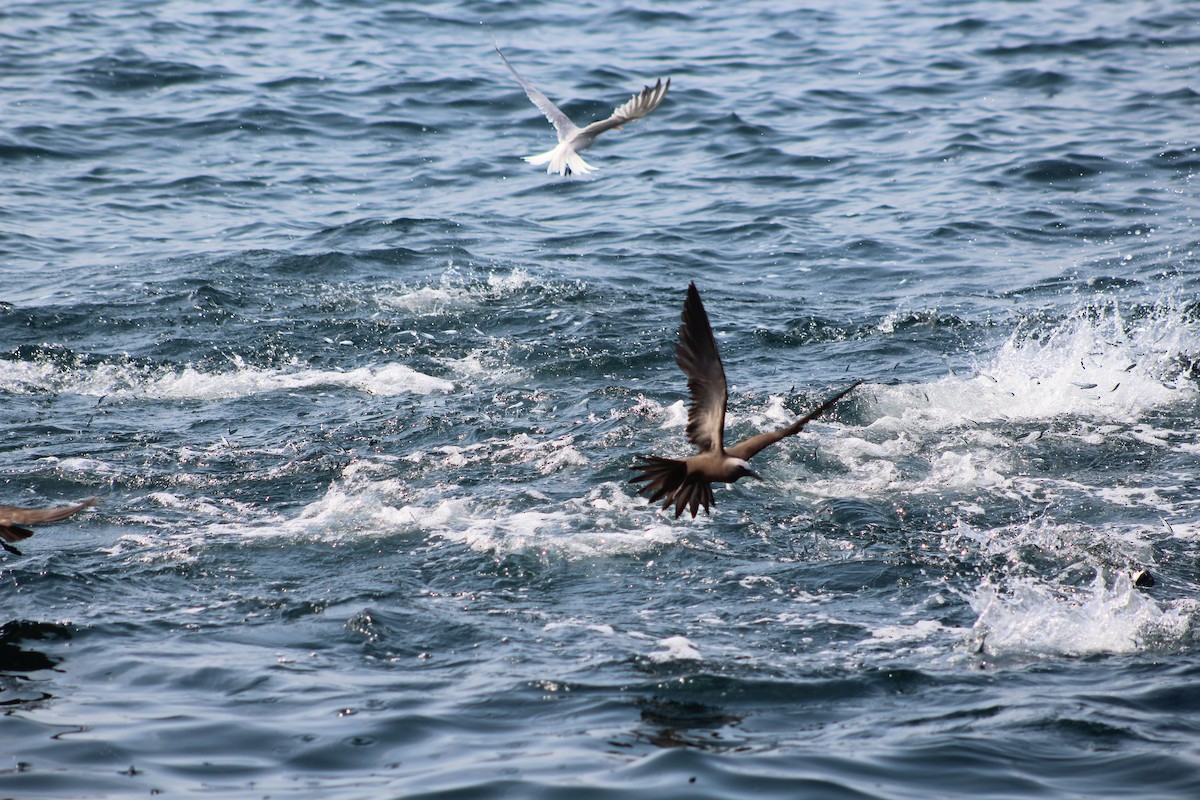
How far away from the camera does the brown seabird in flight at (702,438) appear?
5.34 meters

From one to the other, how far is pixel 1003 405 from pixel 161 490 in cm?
534

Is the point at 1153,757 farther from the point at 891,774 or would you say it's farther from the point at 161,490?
the point at 161,490

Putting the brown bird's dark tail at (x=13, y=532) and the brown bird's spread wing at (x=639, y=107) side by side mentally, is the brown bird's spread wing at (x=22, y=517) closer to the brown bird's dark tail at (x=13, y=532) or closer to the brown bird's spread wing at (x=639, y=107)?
the brown bird's dark tail at (x=13, y=532)

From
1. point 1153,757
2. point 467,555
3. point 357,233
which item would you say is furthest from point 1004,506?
point 357,233

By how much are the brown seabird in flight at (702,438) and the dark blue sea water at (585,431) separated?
0.78 m

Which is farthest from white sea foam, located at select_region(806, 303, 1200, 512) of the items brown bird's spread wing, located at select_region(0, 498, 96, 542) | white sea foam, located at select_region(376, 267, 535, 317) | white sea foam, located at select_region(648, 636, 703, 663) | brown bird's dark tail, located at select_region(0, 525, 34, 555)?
brown bird's dark tail, located at select_region(0, 525, 34, 555)

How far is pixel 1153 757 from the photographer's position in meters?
4.85

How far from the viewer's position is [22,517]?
19.3ft

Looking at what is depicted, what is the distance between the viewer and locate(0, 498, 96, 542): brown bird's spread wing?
5.70 metres

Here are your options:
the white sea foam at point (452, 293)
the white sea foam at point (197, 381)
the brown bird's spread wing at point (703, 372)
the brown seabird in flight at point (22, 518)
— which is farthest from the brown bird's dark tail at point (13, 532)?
the white sea foam at point (452, 293)

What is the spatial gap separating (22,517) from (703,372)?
3.13 m

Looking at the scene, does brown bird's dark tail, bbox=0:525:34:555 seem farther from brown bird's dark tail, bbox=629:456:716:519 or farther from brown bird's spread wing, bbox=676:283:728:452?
brown bird's spread wing, bbox=676:283:728:452

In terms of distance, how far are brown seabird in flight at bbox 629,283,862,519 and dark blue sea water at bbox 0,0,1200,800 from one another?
2.56 ft

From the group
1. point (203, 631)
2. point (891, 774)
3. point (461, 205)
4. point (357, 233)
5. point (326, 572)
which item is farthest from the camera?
point (461, 205)
